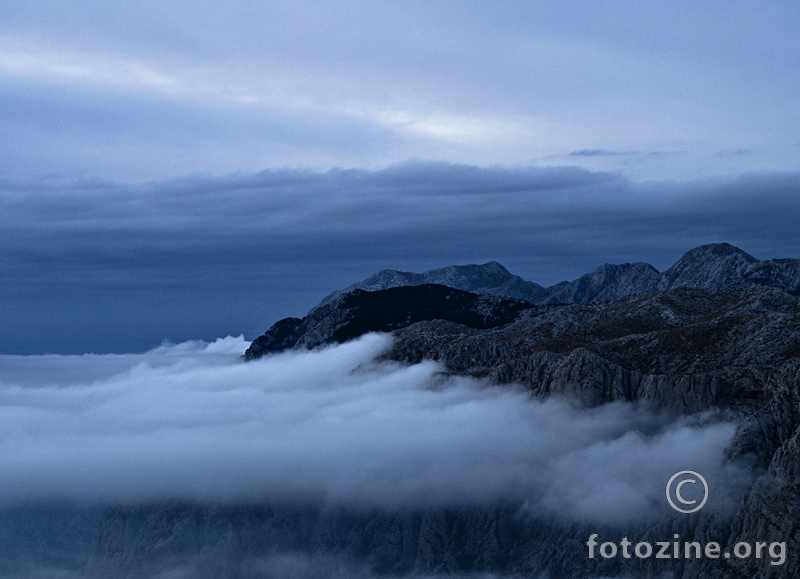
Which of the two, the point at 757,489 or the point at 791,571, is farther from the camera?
the point at 757,489

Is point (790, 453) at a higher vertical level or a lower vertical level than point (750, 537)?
higher

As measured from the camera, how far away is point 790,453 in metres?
182

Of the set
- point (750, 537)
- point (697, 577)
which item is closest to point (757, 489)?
point (750, 537)

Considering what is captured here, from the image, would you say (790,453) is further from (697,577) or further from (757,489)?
(697,577)

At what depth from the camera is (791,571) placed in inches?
6777

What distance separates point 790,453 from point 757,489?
33.7ft

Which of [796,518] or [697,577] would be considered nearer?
[796,518]

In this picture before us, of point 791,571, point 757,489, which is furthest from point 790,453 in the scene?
point 791,571

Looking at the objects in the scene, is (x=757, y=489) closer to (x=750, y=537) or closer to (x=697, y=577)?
(x=750, y=537)

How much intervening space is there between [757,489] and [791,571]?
18.9 meters

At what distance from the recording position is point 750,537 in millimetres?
184875

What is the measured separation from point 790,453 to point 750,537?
18225 mm

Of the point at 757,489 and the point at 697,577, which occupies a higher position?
the point at 757,489

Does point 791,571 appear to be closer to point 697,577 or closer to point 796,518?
point 796,518
